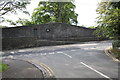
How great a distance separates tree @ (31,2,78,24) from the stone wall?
7.40 m

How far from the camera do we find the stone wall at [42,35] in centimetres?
2348

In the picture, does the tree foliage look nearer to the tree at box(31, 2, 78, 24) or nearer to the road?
the road

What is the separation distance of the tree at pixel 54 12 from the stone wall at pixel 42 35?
24.3 feet

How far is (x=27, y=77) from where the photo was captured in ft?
26.4

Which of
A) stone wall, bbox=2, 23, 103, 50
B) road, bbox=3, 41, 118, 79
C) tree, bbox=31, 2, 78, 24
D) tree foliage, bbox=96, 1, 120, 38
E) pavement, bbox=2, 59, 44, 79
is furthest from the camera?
tree, bbox=31, 2, 78, 24

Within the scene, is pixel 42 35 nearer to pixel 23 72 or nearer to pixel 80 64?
pixel 80 64

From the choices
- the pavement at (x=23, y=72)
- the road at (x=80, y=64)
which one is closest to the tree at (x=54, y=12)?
the road at (x=80, y=64)

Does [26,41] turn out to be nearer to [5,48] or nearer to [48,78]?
[5,48]

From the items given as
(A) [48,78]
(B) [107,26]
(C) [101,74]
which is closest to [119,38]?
(B) [107,26]

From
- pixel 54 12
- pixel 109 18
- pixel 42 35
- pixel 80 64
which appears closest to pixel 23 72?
pixel 80 64

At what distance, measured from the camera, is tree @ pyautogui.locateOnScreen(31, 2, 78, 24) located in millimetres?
35688

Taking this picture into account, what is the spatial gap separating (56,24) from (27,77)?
21391 mm

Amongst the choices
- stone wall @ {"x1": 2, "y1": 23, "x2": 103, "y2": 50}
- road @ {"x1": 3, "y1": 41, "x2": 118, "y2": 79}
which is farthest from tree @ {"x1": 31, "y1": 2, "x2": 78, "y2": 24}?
road @ {"x1": 3, "y1": 41, "x2": 118, "y2": 79}

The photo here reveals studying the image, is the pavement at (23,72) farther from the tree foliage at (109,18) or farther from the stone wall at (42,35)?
the stone wall at (42,35)
